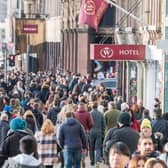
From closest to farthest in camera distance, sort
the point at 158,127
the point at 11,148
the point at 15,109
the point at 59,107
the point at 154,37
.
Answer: the point at 11,148, the point at 158,127, the point at 15,109, the point at 59,107, the point at 154,37

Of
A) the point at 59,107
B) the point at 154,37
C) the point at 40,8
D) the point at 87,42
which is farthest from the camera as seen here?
the point at 40,8

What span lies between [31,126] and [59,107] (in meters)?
3.92

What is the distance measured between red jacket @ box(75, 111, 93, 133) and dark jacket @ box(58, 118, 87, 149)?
7.68 ft

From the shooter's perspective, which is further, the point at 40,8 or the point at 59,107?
the point at 40,8

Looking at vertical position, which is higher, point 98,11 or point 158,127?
point 98,11

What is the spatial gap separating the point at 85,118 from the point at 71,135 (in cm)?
254

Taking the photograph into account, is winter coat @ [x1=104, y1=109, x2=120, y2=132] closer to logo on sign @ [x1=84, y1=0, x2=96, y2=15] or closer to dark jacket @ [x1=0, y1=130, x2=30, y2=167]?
dark jacket @ [x1=0, y1=130, x2=30, y2=167]

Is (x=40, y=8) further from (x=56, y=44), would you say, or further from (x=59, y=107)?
(x=59, y=107)

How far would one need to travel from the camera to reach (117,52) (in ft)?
93.5

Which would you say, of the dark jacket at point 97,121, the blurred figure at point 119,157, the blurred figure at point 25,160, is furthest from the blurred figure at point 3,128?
the blurred figure at point 119,157

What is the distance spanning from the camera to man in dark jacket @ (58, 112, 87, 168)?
16250 mm

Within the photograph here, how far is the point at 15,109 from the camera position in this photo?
19.6 m

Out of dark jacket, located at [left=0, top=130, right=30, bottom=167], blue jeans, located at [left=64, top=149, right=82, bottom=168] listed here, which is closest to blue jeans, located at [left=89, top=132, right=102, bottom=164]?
blue jeans, located at [left=64, top=149, right=82, bottom=168]

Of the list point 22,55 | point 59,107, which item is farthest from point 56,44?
point 59,107
